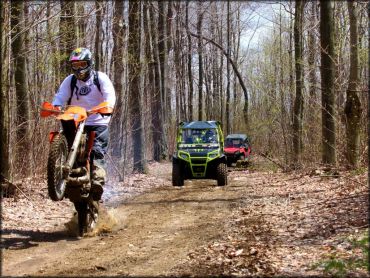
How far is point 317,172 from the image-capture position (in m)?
13.8

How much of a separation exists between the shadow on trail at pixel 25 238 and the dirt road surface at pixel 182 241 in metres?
0.01

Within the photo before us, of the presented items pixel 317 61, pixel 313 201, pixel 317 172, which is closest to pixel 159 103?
pixel 317 61

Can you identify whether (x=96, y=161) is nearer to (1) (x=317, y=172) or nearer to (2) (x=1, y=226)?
(2) (x=1, y=226)

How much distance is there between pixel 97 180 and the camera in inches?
255

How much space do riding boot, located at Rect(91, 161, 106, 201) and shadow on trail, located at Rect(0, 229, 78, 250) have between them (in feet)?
2.20

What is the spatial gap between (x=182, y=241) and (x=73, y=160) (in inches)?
69.2

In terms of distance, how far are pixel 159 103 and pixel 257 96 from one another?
33.2 meters

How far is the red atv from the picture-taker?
25969 mm

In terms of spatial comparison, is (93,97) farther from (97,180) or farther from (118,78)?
(118,78)

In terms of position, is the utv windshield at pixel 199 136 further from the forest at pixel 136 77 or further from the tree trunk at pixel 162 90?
the tree trunk at pixel 162 90

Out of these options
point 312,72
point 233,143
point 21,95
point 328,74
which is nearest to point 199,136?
point 328,74

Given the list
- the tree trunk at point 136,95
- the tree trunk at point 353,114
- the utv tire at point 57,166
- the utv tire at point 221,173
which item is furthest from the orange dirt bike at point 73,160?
the tree trunk at point 136,95

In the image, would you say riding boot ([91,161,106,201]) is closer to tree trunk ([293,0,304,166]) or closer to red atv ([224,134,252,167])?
tree trunk ([293,0,304,166])

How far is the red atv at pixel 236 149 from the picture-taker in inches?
1022
